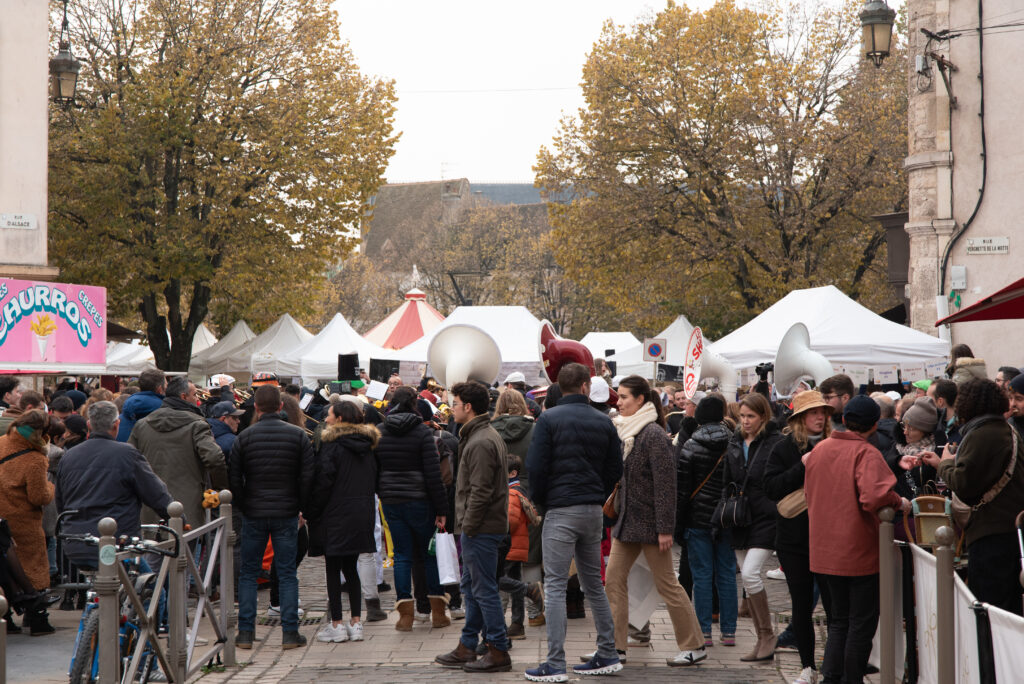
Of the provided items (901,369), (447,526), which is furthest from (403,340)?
(447,526)

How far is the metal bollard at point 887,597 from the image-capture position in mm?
6406

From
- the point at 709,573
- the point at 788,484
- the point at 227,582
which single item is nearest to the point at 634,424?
the point at 788,484

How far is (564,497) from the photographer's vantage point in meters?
7.69

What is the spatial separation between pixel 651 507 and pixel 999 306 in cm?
256

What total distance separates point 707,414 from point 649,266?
24019 mm

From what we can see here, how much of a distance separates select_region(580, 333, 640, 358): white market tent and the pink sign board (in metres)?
21.6

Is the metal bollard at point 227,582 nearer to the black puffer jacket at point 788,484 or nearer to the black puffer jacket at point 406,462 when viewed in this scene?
the black puffer jacket at point 406,462

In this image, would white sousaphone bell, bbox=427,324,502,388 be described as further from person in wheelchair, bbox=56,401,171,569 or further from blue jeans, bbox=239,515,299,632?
person in wheelchair, bbox=56,401,171,569

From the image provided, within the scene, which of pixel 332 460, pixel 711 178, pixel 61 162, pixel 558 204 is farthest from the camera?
pixel 558 204

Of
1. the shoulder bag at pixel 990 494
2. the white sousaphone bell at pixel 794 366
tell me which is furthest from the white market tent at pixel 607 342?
the shoulder bag at pixel 990 494

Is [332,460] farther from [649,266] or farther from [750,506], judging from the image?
[649,266]

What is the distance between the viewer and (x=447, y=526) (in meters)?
9.68

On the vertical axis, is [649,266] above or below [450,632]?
above

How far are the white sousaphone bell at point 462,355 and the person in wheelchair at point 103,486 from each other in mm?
12229
